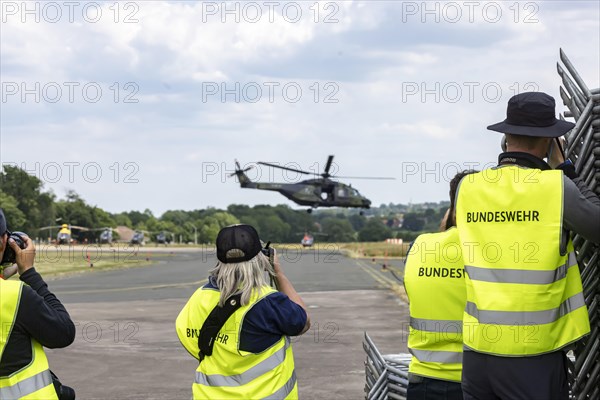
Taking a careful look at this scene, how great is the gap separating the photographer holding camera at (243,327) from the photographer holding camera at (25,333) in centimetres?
71

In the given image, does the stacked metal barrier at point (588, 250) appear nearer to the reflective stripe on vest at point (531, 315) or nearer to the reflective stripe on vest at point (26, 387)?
the reflective stripe on vest at point (531, 315)

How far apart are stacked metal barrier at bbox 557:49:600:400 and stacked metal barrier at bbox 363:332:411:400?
5.11ft

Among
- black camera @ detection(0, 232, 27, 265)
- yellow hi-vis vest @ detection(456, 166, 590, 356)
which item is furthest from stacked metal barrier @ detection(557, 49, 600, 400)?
black camera @ detection(0, 232, 27, 265)

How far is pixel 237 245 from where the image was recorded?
4293 mm

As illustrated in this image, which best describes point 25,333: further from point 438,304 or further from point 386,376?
point 386,376

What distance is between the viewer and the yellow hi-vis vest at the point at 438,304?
455cm

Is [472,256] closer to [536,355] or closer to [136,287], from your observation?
[536,355]

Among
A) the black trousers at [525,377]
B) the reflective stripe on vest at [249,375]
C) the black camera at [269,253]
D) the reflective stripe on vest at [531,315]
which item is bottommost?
the reflective stripe on vest at [249,375]

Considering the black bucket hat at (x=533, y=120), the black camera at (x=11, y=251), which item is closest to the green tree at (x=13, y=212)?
the black camera at (x=11, y=251)

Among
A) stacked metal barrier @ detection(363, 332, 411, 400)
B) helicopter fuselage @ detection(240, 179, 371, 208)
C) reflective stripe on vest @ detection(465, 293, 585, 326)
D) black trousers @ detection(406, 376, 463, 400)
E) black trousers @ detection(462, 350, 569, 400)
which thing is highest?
helicopter fuselage @ detection(240, 179, 371, 208)

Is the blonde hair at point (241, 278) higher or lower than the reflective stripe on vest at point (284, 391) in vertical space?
higher

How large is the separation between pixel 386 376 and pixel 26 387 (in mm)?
2648

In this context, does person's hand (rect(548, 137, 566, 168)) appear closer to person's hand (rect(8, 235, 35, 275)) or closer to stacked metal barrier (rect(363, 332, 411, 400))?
stacked metal barrier (rect(363, 332, 411, 400))

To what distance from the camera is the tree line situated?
117 metres
